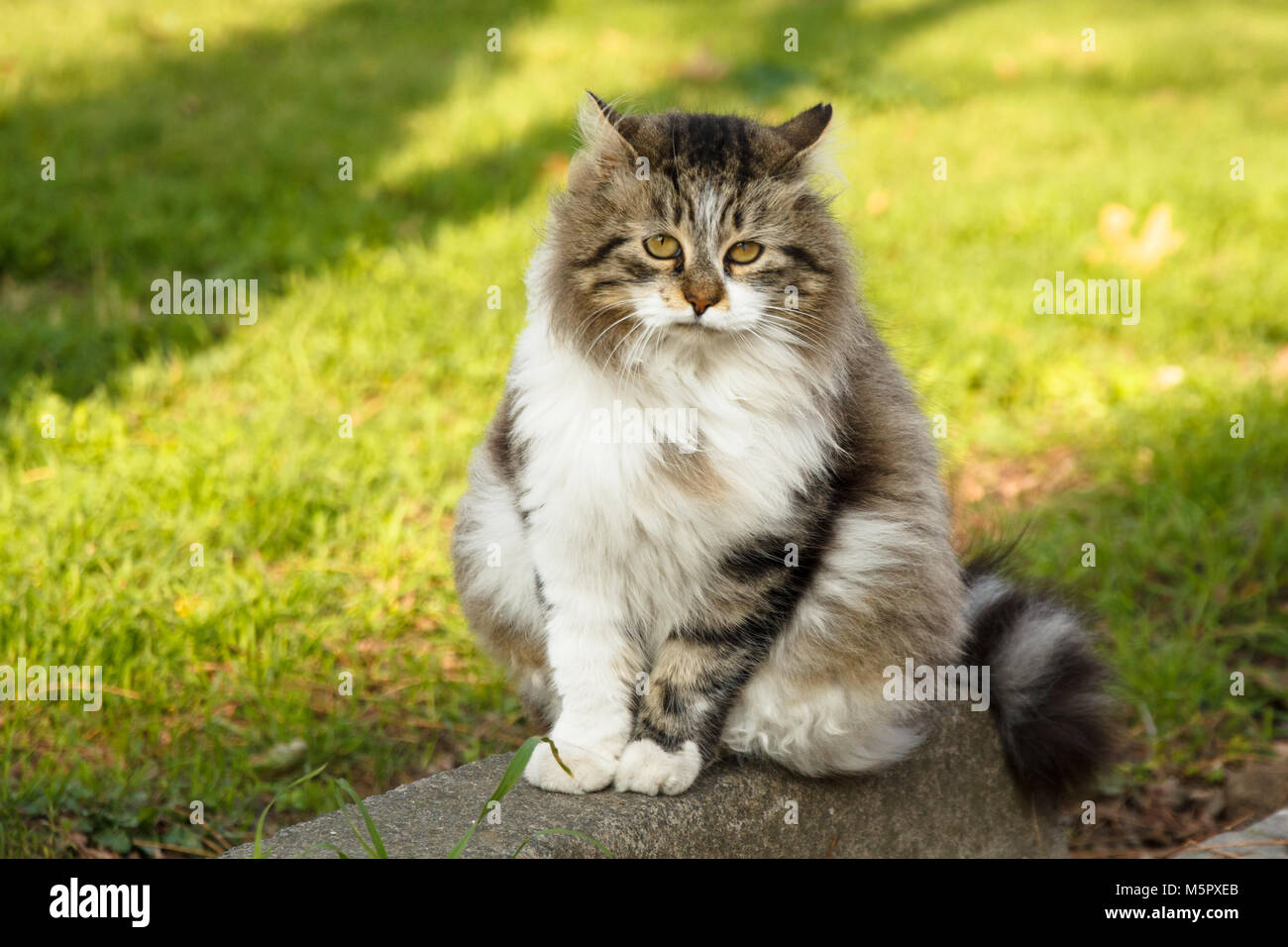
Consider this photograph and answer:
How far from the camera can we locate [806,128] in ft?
8.24

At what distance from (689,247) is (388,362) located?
3.00m

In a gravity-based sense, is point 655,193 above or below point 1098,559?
above

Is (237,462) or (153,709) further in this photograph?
(237,462)

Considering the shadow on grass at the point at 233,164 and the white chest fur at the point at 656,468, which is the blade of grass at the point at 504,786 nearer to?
the white chest fur at the point at 656,468

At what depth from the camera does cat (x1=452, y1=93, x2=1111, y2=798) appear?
7.66 ft

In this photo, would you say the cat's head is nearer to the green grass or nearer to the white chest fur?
the white chest fur

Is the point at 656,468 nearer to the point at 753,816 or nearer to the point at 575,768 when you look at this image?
the point at 575,768

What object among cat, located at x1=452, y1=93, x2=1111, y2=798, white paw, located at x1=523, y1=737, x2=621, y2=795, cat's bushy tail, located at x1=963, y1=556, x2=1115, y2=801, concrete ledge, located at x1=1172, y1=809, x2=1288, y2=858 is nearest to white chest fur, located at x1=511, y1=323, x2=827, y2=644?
cat, located at x1=452, y1=93, x2=1111, y2=798

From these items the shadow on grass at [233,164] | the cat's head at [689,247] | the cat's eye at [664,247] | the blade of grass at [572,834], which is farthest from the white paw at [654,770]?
the shadow on grass at [233,164]

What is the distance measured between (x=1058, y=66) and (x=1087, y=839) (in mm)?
9242

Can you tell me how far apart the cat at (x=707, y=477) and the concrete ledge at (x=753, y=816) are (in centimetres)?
8

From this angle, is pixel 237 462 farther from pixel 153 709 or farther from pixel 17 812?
pixel 17 812

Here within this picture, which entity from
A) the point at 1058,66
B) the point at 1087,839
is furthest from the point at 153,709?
the point at 1058,66

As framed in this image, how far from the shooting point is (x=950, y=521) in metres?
2.87
